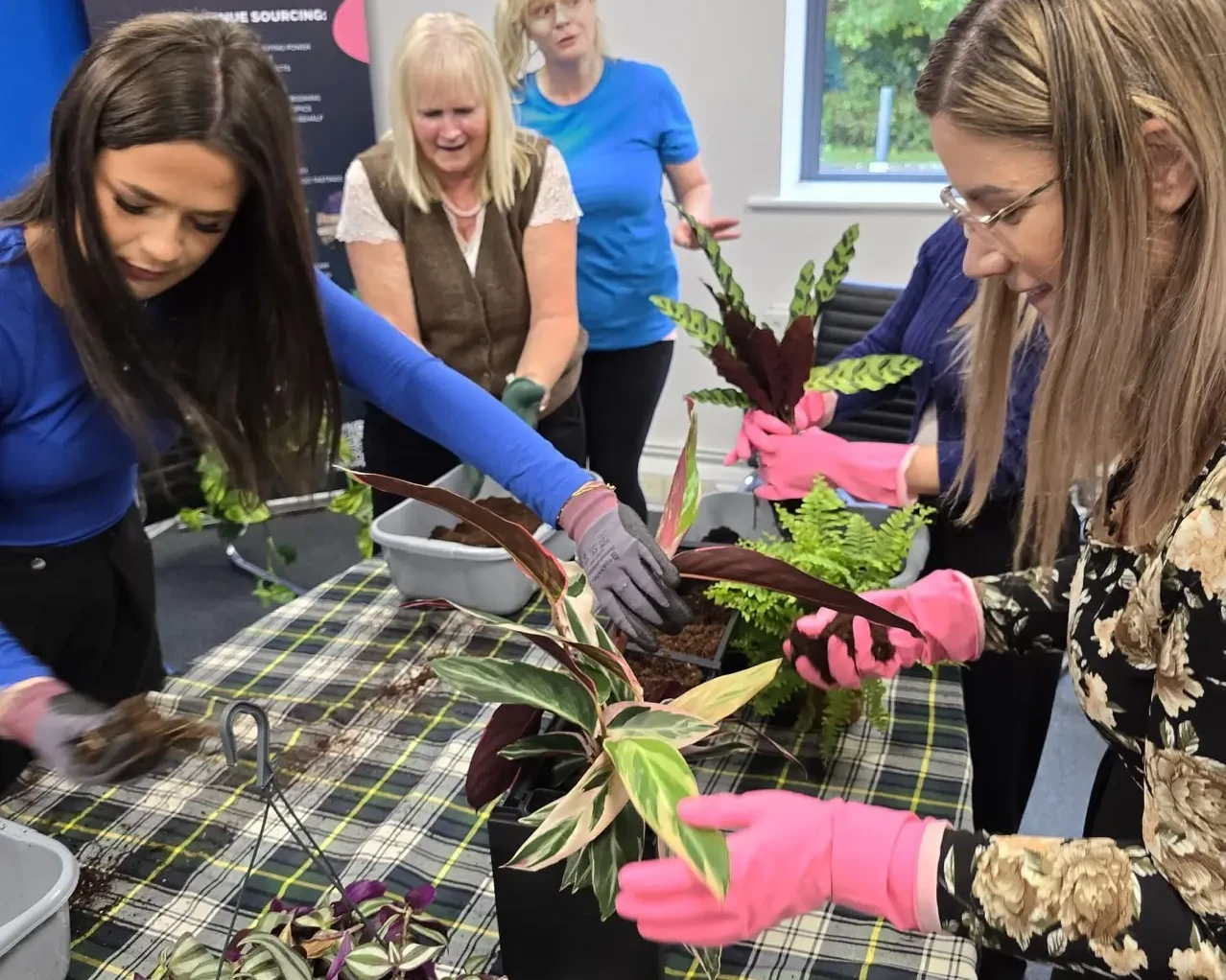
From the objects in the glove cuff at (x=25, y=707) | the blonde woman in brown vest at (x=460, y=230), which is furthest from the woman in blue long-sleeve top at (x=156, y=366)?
the blonde woman in brown vest at (x=460, y=230)

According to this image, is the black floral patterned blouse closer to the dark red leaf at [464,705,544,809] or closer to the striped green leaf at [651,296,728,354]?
the dark red leaf at [464,705,544,809]

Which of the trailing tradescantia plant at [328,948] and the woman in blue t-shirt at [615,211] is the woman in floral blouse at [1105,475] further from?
the woman in blue t-shirt at [615,211]

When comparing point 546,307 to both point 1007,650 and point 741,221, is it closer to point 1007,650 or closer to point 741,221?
point 1007,650

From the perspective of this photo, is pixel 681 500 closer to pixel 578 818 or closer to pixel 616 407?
pixel 578 818

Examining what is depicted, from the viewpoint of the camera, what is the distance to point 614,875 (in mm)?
717

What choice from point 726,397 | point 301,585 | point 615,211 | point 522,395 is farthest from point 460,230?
point 301,585

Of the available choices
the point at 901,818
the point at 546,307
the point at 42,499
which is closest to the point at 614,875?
the point at 901,818

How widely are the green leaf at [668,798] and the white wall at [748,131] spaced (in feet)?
7.29

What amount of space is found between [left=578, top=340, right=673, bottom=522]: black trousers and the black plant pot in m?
1.46

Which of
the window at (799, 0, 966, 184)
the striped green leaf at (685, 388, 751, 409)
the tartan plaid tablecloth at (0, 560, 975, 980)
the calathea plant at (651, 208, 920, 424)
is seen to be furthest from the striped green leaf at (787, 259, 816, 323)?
the window at (799, 0, 966, 184)

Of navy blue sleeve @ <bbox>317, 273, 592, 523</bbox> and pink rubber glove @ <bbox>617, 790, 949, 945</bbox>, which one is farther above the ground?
navy blue sleeve @ <bbox>317, 273, 592, 523</bbox>

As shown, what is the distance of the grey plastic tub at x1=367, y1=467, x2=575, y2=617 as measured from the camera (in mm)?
1312

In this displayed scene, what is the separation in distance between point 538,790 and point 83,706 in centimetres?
38

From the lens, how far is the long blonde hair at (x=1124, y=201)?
61 centimetres
